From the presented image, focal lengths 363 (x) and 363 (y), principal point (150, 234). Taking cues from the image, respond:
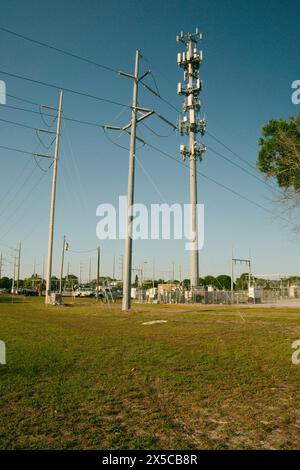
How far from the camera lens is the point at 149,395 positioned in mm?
5477

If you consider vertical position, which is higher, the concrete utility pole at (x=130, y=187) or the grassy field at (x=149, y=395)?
the concrete utility pole at (x=130, y=187)

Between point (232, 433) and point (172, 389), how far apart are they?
6.05ft

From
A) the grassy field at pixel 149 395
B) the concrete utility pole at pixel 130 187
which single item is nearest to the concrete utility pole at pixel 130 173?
the concrete utility pole at pixel 130 187

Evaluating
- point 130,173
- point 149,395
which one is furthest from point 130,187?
point 149,395

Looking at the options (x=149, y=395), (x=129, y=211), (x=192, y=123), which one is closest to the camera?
(x=149, y=395)

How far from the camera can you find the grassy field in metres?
3.91

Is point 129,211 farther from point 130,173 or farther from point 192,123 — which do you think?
point 192,123

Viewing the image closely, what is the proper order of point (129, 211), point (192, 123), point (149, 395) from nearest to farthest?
point (149, 395) < point (129, 211) < point (192, 123)

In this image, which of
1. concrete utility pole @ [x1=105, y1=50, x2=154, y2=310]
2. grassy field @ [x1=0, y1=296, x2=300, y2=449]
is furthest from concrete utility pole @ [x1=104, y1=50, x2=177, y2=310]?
grassy field @ [x1=0, y1=296, x2=300, y2=449]

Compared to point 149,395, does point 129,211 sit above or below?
above

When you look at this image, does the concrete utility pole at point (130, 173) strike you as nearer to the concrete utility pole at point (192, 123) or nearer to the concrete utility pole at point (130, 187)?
the concrete utility pole at point (130, 187)

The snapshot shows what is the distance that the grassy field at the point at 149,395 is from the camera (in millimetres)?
3908

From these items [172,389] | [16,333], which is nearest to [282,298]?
[16,333]
